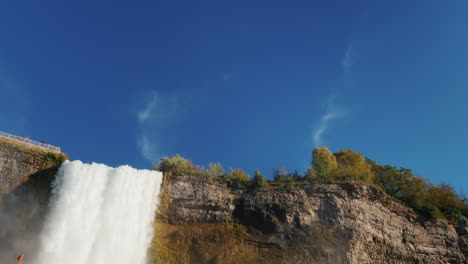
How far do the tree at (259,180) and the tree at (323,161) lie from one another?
603cm

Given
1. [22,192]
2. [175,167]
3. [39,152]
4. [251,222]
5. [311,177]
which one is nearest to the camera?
[22,192]

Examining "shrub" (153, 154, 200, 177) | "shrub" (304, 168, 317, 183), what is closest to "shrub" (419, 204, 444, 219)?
"shrub" (304, 168, 317, 183)

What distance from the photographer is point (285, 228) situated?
22562 millimetres

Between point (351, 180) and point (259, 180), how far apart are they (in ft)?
26.9

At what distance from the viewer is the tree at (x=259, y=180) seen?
25266 mm

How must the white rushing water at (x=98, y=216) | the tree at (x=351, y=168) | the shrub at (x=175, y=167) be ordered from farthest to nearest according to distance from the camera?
the tree at (x=351, y=168) → the shrub at (x=175, y=167) → the white rushing water at (x=98, y=216)

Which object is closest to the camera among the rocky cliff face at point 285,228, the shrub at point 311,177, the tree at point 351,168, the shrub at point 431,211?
the rocky cliff face at point 285,228

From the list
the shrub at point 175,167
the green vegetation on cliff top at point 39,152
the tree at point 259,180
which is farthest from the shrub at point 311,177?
the green vegetation on cliff top at point 39,152

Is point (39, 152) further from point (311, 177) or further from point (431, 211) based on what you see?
Result: point (431, 211)

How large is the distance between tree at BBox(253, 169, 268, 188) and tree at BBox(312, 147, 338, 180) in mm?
6030

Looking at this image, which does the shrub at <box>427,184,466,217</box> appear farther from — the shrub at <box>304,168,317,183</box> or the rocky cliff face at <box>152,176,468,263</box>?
the shrub at <box>304,168,317,183</box>

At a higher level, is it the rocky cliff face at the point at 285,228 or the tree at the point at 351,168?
the tree at the point at 351,168

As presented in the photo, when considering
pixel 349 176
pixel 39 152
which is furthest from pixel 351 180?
pixel 39 152

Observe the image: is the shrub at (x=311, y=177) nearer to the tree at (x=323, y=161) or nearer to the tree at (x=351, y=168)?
the tree at (x=323, y=161)
